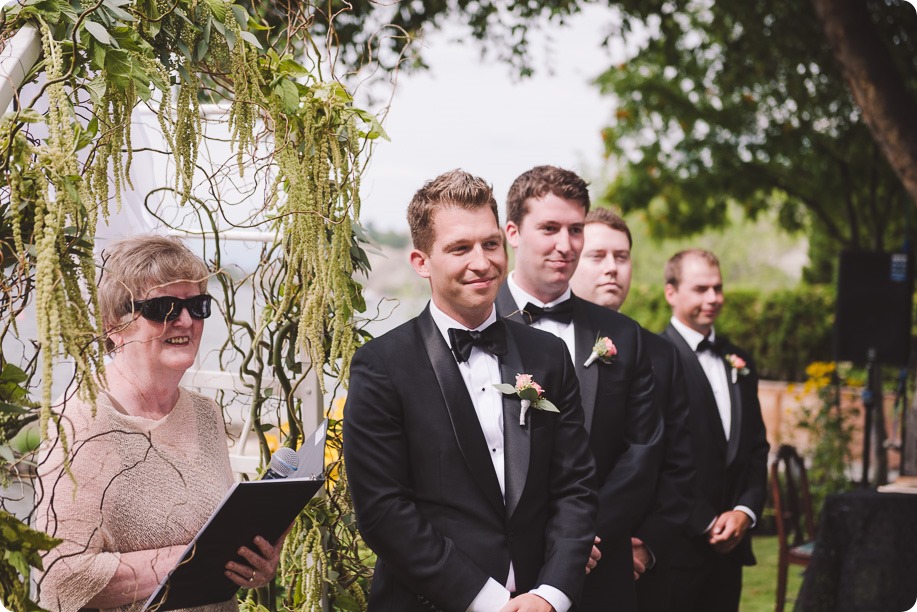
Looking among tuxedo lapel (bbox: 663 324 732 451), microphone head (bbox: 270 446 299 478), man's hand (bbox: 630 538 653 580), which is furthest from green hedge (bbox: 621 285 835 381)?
microphone head (bbox: 270 446 299 478)

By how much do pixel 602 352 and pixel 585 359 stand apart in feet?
0.21

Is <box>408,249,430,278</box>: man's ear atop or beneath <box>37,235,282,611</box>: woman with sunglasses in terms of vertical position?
atop

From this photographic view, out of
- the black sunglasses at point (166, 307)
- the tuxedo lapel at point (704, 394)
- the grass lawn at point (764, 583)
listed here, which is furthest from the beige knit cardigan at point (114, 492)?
the grass lawn at point (764, 583)

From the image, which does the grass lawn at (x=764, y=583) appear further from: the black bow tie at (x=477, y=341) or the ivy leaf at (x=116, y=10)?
the ivy leaf at (x=116, y=10)

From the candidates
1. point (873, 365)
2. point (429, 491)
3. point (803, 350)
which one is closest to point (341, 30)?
point (873, 365)

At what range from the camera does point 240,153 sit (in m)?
2.28

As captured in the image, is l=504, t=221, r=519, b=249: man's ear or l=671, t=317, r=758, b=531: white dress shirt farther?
l=671, t=317, r=758, b=531: white dress shirt

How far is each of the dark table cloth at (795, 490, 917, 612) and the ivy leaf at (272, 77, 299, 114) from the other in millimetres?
3434

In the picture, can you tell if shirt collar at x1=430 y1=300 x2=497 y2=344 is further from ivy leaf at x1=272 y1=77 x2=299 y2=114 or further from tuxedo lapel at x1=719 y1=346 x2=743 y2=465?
tuxedo lapel at x1=719 y1=346 x2=743 y2=465

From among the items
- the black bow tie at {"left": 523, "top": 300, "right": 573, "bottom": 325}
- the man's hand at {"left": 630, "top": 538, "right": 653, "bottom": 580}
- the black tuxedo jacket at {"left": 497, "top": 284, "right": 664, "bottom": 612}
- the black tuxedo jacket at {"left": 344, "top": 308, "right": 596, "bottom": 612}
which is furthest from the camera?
the man's hand at {"left": 630, "top": 538, "right": 653, "bottom": 580}

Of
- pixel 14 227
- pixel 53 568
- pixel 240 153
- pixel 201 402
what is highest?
pixel 240 153

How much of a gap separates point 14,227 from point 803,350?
13.4 m

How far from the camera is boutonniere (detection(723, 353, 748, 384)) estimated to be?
414 cm

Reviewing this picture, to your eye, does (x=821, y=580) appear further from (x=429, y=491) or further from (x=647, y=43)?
(x=647, y=43)
